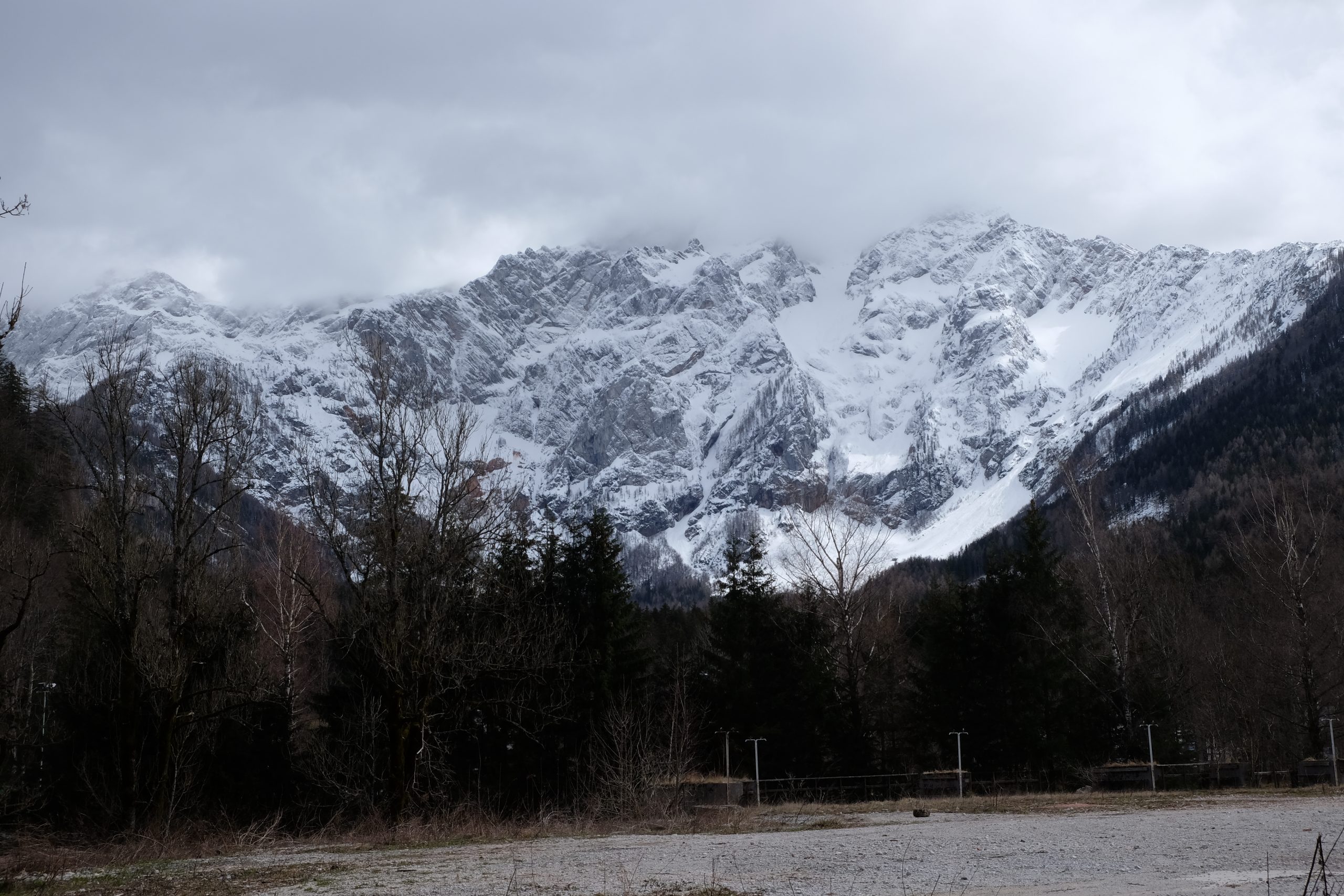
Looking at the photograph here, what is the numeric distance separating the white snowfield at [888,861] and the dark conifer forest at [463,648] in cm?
612

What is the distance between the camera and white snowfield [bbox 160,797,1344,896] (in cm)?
1157

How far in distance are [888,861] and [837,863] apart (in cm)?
62

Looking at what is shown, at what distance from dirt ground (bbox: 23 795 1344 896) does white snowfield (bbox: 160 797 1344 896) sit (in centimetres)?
4

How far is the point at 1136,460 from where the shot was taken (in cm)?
18788

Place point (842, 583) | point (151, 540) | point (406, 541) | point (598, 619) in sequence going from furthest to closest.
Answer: point (842, 583) → point (598, 619) → point (151, 540) → point (406, 541)

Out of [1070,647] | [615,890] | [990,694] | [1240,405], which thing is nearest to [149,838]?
[615,890]

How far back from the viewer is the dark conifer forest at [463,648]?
2184 centimetres

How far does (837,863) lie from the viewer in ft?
45.9

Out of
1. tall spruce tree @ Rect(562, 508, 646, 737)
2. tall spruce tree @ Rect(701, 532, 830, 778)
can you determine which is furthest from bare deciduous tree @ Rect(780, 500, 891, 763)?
tall spruce tree @ Rect(562, 508, 646, 737)

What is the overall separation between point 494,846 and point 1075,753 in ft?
82.6

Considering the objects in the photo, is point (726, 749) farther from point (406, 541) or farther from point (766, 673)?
point (406, 541)

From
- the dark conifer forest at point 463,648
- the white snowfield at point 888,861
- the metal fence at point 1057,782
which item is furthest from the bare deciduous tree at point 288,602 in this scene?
the metal fence at point 1057,782

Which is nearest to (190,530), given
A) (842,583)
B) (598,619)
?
(598,619)

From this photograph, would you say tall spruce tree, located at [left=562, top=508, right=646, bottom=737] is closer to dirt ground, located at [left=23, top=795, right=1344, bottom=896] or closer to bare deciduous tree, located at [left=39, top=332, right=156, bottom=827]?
bare deciduous tree, located at [left=39, top=332, right=156, bottom=827]
